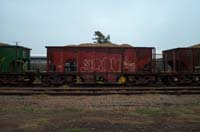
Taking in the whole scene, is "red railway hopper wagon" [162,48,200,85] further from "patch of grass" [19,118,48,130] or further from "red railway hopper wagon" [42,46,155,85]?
"patch of grass" [19,118,48,130]

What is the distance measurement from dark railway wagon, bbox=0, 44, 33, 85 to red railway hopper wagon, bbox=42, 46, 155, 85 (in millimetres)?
1683

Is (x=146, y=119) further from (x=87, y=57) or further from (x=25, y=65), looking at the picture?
(x=25, y=65)

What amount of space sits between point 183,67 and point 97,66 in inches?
262

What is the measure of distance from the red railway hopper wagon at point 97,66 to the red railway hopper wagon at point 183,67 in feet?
5.30

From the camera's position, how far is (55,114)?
28.6ft

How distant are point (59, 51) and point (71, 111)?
1046 cm

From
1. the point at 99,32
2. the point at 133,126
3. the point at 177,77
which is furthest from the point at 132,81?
the point at 99,32

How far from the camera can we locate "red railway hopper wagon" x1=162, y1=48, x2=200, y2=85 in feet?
63.7

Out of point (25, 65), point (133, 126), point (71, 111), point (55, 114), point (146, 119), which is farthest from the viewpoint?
point (25, 65)

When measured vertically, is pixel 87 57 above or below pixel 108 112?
above

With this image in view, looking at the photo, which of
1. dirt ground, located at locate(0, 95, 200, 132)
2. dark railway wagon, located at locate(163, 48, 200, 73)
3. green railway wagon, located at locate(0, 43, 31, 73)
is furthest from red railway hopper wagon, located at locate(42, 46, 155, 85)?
dirt ground, located at locate(0, 95, 200, 132)

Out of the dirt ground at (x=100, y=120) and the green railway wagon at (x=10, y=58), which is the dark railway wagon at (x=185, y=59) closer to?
the dirt ground at (x=100, y=120)

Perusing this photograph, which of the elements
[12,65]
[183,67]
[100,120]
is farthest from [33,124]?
[183,67]

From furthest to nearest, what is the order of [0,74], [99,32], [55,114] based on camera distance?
1. [99,32]
2. [0,74]
3. [55,114]
